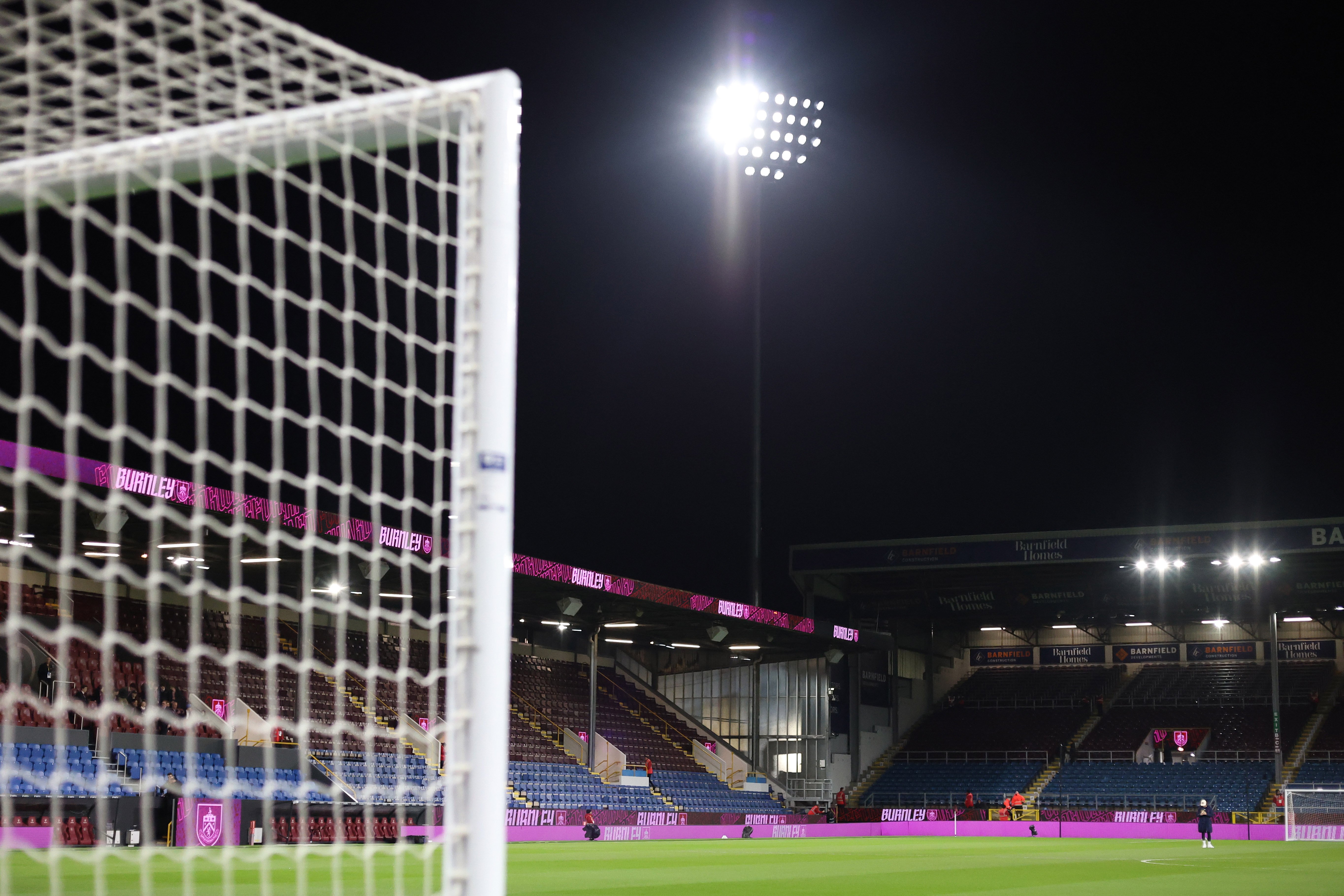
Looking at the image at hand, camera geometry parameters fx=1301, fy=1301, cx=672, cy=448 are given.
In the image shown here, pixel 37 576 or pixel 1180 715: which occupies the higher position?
pixel 37 576

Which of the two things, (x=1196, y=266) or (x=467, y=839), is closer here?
(x=467, y=839)

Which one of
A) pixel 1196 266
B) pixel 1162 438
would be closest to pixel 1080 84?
pixel 1196 266

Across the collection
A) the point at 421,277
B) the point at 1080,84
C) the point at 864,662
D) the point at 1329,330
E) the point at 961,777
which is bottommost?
the point at 961,777

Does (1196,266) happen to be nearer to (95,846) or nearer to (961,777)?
(961,777)

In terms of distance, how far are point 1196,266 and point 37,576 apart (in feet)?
94.4

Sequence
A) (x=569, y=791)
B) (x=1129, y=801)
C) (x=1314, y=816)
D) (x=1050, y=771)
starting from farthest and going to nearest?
1. (x=1050, y=771)
2. (x=1129, y=801)
3. (x=1314, y=816)
4. (x=569, y=791)

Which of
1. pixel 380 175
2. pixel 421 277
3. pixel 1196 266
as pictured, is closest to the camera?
pixel 380 175

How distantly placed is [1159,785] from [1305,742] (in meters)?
5.92

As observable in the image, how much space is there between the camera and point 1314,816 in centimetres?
3444

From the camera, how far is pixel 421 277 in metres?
17.9

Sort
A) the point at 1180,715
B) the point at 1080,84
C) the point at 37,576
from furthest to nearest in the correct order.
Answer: the point at 1180,715 < the point at 1080,84 < the point at 37,576

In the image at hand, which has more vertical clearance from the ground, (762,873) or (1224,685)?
(1224,685)

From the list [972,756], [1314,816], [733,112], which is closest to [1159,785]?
[972,756]

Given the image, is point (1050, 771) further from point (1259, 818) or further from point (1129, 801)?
point (1259, 818)
